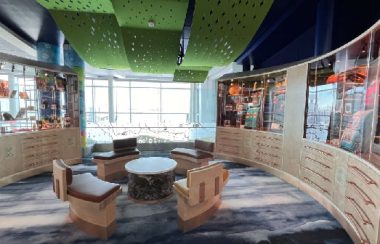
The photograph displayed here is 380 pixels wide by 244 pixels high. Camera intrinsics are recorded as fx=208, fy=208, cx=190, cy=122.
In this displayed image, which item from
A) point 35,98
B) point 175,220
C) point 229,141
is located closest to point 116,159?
point 175,220

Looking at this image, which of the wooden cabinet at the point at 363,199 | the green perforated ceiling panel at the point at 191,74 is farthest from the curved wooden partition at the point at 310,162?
the green perforated ceiling panel at the point at 191,74

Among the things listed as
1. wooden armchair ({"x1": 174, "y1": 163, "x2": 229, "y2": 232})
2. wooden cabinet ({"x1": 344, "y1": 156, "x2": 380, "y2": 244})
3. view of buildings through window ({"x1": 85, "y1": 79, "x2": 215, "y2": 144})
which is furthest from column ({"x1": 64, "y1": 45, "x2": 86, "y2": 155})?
view of buildings through window ({"x1": 85, "y1": 79, "x2": 215, "y2": 144})

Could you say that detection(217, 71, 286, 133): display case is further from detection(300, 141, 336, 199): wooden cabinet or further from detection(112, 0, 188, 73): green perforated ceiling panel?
detection(112, 0, 188, 73): green perforated ceiling panel

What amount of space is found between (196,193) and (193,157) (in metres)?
1.86

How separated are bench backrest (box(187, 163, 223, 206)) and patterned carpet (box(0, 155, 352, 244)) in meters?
0.39

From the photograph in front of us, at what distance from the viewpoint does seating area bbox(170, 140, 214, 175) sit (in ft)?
14.1

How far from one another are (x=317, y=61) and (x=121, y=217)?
379cm

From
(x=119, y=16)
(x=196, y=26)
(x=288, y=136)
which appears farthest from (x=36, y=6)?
(x=288, y=136)

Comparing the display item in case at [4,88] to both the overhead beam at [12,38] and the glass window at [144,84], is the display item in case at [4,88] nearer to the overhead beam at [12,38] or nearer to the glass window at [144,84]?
the overhead beam at [12,38]

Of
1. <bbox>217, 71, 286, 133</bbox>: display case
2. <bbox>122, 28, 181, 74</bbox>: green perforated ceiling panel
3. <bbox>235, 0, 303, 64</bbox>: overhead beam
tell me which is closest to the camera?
<bbox>122, 28, 181, 74</bbox>: green perforated ceiling panel

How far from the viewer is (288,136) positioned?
406 centimetres

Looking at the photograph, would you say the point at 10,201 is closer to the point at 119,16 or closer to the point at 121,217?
the point at 121,217

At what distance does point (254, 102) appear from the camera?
17.2ft

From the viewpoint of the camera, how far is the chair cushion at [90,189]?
231 cm
